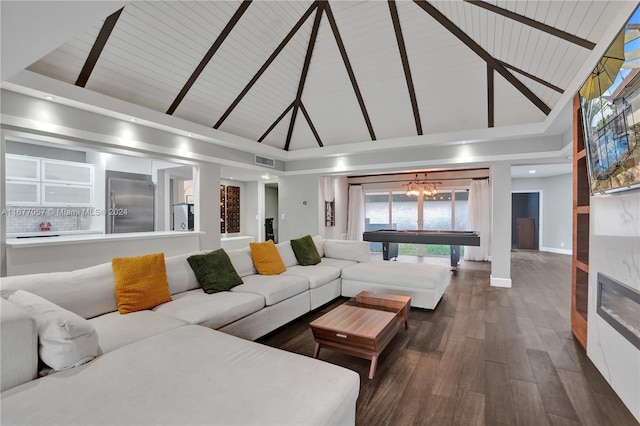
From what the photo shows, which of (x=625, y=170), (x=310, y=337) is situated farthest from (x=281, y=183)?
(x=625, y=170)

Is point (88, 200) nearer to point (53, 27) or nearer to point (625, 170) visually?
point (53, 27)

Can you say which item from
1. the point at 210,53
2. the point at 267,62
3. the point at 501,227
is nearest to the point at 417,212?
the point at 501,227

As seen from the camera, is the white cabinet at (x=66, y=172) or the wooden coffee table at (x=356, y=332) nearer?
the wooden coffee table at (x=356, y=332)

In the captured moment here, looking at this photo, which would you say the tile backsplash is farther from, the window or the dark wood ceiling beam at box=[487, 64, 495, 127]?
the window

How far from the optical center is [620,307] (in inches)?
85.8

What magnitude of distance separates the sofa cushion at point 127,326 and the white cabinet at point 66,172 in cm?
422

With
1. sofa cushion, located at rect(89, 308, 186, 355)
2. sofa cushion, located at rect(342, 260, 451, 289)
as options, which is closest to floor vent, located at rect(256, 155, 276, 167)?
sofa cushion, located at rect(342, 260, 451, 289)

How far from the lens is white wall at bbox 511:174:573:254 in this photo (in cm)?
907

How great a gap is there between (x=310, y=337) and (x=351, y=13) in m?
3.99

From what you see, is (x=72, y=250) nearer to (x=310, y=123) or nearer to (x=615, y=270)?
(x=310, y=123)

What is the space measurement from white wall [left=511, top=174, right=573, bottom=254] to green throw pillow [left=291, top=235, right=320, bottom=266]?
8729 mm

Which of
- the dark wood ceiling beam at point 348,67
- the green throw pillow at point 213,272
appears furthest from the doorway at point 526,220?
the green throw pillow at point 213,272

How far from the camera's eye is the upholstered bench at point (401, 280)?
3.90 metres

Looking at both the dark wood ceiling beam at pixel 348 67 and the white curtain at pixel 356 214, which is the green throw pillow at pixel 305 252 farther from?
the white curtain at pixel 356 214
